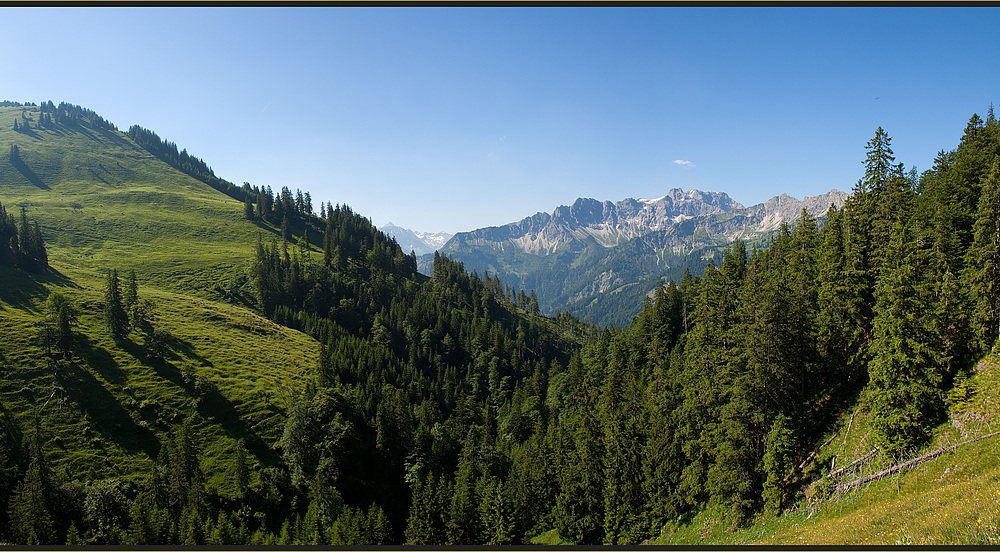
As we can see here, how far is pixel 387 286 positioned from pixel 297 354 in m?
72.8

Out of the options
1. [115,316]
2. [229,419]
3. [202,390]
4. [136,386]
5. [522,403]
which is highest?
[115,316]

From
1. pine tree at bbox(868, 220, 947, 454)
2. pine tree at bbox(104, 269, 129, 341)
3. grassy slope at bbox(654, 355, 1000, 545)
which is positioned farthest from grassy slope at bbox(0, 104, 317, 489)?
pine tree at bbox(868, 220, 947, 454)

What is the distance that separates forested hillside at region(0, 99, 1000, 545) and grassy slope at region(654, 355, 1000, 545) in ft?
3.25

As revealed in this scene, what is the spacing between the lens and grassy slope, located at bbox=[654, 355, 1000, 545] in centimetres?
1405

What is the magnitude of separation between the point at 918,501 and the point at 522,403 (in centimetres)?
9575

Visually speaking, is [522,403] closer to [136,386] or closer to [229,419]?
[229,419]

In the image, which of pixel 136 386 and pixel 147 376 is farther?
pixel 147 376

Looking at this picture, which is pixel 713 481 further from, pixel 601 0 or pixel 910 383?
pixel 601 0

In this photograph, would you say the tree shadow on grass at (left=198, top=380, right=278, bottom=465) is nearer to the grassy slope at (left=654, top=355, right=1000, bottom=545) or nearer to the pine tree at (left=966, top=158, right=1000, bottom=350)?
the grassy slope at (left=654, top=355, right=1000, bottom=545)

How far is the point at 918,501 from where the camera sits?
63.4ft

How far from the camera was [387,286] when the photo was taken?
17950cm

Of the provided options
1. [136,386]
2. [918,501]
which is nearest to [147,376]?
[136,386]

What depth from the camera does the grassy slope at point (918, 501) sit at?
46.1ft

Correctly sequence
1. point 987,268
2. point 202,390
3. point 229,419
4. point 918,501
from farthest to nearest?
1. point 202,390
2. point 229,419
3. point 987,268
4. point 918,501
